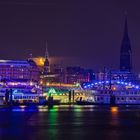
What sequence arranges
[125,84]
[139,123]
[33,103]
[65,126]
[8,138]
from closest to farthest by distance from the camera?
[8,138] < [65,126] < [139,123] < [33,103] < [125,84]

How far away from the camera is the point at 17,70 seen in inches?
6634

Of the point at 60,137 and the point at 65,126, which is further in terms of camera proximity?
the point at 65,126

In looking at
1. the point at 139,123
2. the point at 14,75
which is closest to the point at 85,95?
the point at 14,75

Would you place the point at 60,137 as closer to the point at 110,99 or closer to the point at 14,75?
the point at 110,99

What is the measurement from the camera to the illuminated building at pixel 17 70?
545 feet

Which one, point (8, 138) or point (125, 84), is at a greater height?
point (125, 84)

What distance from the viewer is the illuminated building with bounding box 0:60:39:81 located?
16625 cm

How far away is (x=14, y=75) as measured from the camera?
166 m

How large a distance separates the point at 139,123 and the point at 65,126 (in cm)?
841

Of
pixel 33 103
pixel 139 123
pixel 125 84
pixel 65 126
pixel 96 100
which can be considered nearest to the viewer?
pixel 65 126

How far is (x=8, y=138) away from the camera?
5128 centimetres

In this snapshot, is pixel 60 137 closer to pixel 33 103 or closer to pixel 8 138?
pixel 8 138

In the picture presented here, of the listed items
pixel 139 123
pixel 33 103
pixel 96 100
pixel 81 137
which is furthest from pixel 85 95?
pixel 81 137

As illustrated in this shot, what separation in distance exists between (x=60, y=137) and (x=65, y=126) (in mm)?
11629
